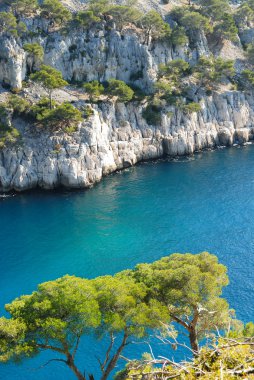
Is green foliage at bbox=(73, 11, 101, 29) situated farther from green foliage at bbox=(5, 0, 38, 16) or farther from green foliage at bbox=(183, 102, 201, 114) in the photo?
green foliage at bbox=(183, 102, 201, 114)

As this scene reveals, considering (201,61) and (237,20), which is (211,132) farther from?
(237,20)

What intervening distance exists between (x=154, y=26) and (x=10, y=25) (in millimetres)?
35301

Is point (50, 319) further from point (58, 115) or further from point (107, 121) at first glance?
point (107, 121)

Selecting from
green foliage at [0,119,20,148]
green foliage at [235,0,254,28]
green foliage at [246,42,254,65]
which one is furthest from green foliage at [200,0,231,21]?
green foliage at [0,119,20,148]

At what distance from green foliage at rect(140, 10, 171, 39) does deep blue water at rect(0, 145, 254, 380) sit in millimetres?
39560

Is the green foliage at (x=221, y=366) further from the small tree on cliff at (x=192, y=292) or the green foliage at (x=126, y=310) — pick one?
the small tree on cliff at (x=192, y=292)

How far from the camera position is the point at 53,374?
25.0m

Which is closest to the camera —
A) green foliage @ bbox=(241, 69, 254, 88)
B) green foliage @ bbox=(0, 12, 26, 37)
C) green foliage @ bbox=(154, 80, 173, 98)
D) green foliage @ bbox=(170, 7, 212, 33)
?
green foliage @ bbox=(0, 12, 26, 37)

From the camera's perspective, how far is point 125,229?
152ft

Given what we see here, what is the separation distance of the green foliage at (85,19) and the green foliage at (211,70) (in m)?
27.6

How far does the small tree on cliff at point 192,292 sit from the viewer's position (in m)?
20.2

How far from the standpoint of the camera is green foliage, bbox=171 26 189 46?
3383 inches

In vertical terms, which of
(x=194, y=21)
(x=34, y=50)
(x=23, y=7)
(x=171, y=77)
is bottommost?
(x=171, y=77)

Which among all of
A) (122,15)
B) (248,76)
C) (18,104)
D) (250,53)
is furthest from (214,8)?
(18,104)
